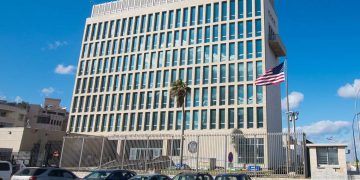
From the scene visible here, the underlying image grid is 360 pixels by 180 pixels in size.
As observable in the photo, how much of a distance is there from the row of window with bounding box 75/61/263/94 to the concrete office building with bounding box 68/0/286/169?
0.59 feet

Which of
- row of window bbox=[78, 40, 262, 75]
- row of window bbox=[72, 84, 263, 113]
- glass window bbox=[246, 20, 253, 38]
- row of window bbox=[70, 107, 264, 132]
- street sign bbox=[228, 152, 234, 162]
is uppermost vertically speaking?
glass window bbox=[246, 20, 253, 38]

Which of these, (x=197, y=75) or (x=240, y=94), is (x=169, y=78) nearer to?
(x=197, y=75)

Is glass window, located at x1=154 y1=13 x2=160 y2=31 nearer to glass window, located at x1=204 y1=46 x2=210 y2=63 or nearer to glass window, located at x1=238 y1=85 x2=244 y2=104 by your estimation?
glass window, located at x1=204 y1=46 x2=210 y2=63

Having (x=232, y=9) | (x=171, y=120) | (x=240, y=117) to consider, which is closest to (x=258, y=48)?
(x=232, y=9)

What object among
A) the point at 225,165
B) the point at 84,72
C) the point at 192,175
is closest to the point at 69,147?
the point at 225,165

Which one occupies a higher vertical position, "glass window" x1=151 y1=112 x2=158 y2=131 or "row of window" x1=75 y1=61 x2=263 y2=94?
"row of window" x1=75 y1=61 x2=263 y2=94

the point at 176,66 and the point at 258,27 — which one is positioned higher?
the point at 258,27

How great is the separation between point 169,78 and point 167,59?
4380mm

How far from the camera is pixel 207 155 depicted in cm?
2600

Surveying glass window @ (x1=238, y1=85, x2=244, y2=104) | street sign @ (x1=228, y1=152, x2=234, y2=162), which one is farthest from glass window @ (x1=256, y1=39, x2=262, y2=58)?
street sign @ (x1=228, y1=152, x2=234, y2=162)

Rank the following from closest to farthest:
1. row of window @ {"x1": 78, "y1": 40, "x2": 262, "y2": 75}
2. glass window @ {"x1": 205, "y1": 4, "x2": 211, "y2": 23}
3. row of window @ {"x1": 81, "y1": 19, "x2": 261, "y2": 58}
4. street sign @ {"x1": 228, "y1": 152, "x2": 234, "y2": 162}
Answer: street sign @ {"x1": 228, "y1": 152, "x2": 234, "y2": 162}, row of window @ {"x1": 78, "y1": 40, "x2": 262, "y2": 75}, row of window @ {"x1": 81, "y1": 19, "x2": 261, "y2": 58}, glass window @ {"x1": 205, "y1": 4, "x2": 211, "y2": 23}

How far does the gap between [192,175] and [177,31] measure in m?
48.1

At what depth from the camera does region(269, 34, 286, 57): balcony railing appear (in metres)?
55.4

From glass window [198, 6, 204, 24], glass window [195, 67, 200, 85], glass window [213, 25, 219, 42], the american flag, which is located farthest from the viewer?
glass window [198, 6, 204, 24]
